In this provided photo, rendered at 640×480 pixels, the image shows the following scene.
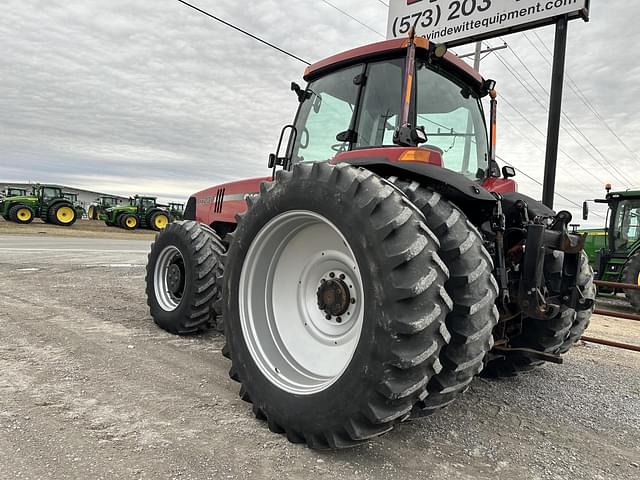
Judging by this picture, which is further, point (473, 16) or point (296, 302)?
point (473, 16)

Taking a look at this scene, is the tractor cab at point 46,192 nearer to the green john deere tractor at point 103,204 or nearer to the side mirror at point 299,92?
the green john deere tractor at point 103,204

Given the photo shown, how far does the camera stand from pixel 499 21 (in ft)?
28.0

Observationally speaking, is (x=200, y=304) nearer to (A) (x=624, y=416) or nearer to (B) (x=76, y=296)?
(B) (x=76, y=296)

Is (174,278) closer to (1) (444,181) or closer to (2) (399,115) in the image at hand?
(2) (399,115)

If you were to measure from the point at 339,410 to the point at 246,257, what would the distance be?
1.08 metres

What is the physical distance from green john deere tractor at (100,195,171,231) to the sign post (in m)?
22.6

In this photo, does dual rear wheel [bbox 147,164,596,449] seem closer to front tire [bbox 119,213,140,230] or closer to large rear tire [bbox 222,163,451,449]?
large rear tire [bbox 222,163,451,449]

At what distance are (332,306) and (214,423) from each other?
0.89m

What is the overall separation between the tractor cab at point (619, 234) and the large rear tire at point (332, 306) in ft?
31.5

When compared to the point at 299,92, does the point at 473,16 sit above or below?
above

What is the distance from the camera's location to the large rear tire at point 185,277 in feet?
13.4

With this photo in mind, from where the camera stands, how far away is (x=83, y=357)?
11.3ft

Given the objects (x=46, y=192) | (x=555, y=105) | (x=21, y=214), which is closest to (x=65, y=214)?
(x=46, y=192)

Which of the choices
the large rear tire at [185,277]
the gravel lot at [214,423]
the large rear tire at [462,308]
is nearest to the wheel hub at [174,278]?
the large rear tire at [185,277]
